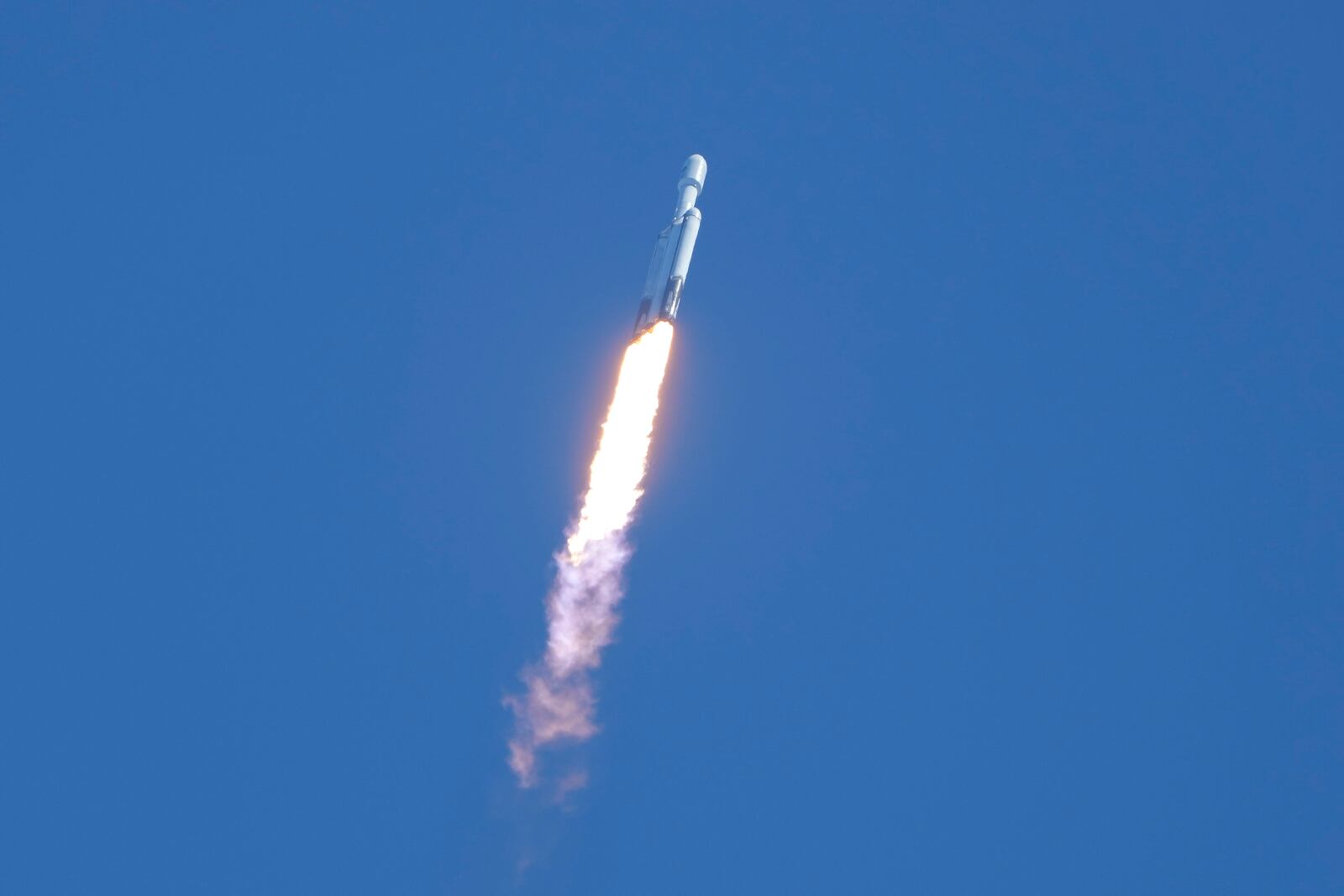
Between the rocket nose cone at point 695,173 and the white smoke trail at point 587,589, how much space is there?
19.0 feet

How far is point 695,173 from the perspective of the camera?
75.0 meters

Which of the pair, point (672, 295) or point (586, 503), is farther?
point (586, 503)

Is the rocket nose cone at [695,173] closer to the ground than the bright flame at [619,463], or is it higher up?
higher up

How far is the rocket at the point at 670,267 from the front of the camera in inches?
2808

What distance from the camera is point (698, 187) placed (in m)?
74.8

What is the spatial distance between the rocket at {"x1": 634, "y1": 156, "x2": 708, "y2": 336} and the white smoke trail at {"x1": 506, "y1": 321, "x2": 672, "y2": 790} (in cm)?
374

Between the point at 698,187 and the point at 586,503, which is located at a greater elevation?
the point at 698,187

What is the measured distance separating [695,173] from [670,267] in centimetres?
427

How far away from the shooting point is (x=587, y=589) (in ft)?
249

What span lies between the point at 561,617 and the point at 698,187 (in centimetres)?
1239

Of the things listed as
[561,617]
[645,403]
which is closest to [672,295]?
[645,403]

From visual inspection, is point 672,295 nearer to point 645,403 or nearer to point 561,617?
point 645,403

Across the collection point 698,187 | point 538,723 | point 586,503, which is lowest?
point 538,723

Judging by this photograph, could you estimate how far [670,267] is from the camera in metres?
71.8
